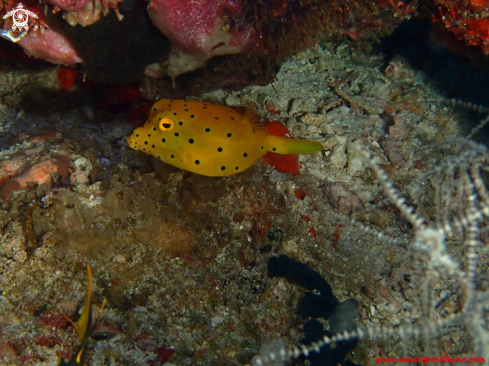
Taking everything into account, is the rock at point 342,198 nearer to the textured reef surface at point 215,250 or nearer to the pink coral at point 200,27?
the textured reef surface at point 215,250

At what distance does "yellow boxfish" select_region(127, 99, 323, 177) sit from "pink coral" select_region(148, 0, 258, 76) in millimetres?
777

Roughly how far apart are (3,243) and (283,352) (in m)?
2.99

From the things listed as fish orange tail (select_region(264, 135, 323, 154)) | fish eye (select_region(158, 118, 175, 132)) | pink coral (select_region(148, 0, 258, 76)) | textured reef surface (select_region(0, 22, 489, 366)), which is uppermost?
pink coral (select_region(148, 0, 258, 76))

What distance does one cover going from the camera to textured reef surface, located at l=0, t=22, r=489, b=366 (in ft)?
Answer: 9.77

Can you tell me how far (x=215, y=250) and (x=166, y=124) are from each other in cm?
154

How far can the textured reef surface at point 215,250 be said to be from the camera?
298 centimetres

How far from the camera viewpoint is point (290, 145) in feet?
12.1

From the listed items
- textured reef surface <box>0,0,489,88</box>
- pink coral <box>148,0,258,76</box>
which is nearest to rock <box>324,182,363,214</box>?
textured reef surface <box>0,0,489,88</box>

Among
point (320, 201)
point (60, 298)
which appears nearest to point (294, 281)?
point (320, 201)

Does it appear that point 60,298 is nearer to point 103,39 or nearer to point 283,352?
point 283,352

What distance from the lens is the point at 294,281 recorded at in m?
3.52

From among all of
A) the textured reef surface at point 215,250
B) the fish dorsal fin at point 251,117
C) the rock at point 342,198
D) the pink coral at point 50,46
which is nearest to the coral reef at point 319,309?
the textured reef surface at point 215,250

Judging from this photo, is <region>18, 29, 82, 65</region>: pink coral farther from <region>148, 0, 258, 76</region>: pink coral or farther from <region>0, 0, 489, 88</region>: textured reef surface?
<region>148, 0, 258, 76</region>: pink coral

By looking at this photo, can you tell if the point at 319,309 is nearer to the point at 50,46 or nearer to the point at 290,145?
the point at 290,145
